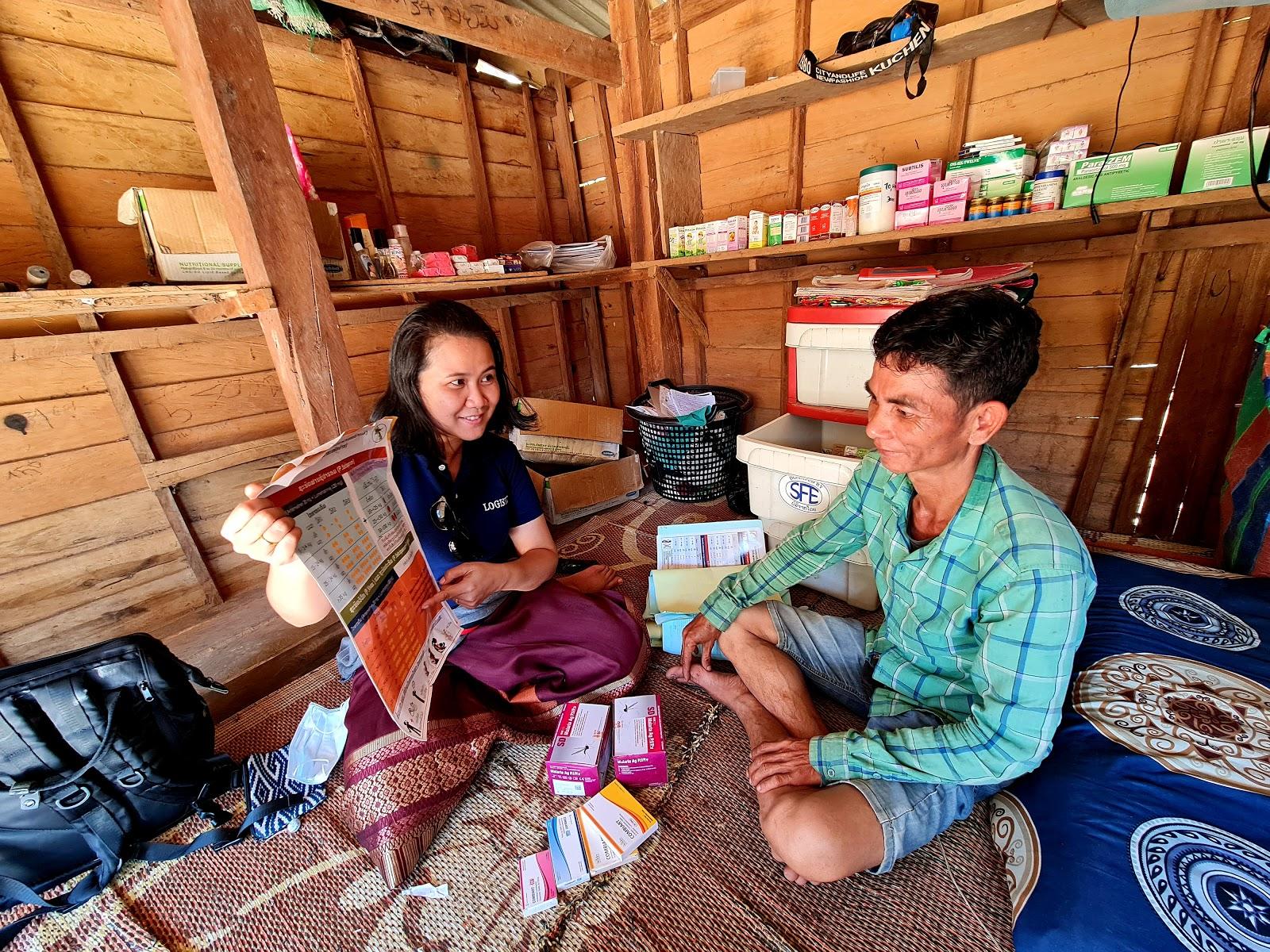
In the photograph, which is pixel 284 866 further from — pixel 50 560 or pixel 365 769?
pixel 50 560

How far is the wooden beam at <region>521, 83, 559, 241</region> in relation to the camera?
10.6ft

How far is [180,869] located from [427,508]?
0.99 meters

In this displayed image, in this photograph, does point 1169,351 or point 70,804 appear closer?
point 70,804

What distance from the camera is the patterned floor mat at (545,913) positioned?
0.95 m

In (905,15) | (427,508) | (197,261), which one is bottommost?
(427,508)

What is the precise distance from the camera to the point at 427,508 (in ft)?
4.12

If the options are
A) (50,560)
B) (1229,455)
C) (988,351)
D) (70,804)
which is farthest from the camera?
(50,560)

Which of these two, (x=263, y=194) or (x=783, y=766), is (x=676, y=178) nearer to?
(x=263, y=194)

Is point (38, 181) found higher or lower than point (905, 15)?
lower

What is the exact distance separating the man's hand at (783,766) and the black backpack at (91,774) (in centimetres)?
116

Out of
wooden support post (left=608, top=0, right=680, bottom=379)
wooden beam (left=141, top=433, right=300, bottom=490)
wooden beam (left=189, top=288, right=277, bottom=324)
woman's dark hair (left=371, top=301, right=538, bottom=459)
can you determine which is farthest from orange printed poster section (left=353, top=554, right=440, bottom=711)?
wooden support post (left=608, top=0, right=680, bottom=379)

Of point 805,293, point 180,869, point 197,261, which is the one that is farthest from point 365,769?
point 805,293

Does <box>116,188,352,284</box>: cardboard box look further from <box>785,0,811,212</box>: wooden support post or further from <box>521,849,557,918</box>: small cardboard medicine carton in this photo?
<box>785,0,811,212</box>: wooden support post

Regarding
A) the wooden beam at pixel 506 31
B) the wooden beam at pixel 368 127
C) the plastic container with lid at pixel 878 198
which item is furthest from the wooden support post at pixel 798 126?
the wooden beam at pixel 368 127
